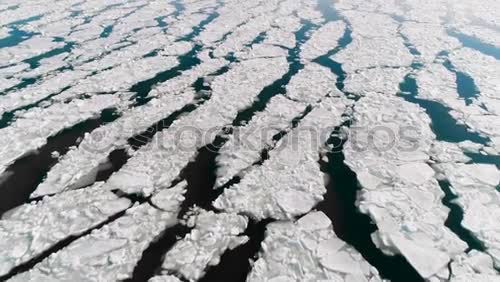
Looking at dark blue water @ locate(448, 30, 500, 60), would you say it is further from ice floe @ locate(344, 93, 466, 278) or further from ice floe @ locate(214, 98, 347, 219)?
ice floe @ locate(214, 98, 347, 219)

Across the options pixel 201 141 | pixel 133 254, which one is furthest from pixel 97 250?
pixel 201 141

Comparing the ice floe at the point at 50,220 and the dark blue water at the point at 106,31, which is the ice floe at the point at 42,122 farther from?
the dark blue water at the point at 106,31

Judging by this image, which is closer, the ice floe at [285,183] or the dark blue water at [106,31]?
the ice floe at [285,183]

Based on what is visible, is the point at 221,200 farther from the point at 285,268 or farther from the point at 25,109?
the point at 25,109

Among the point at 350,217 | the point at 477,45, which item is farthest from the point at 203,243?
the point at 477,45

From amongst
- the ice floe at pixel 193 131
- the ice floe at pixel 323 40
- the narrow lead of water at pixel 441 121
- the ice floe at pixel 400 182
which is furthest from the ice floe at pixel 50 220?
the ice floe at pixel 323 40

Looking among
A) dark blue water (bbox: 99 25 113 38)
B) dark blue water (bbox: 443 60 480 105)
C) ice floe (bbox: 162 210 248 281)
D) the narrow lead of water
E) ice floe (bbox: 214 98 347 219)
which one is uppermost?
ice floe (bbox: 162 210 248 281)

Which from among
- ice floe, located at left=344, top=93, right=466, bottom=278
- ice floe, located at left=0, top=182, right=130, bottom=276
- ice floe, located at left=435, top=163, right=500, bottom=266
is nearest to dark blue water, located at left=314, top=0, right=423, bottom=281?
ice floe, located at left=344, top=93, right=466, bottom=278

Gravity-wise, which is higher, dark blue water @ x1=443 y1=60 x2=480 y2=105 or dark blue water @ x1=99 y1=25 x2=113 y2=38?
dark blue water @ x1=443 y1=60 x2=480 y2=105

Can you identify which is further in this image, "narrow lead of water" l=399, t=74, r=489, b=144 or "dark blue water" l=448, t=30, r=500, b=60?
"dark blue water" l=448, t=30, r=500, b=60

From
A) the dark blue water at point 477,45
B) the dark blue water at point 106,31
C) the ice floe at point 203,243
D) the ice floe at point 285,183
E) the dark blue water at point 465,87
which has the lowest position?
the dark blue water at point 106,31

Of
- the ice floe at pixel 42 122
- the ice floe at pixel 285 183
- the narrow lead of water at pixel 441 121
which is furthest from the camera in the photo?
the narrow lead of water at pixel 441 121

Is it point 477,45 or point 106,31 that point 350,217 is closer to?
point 477,45
